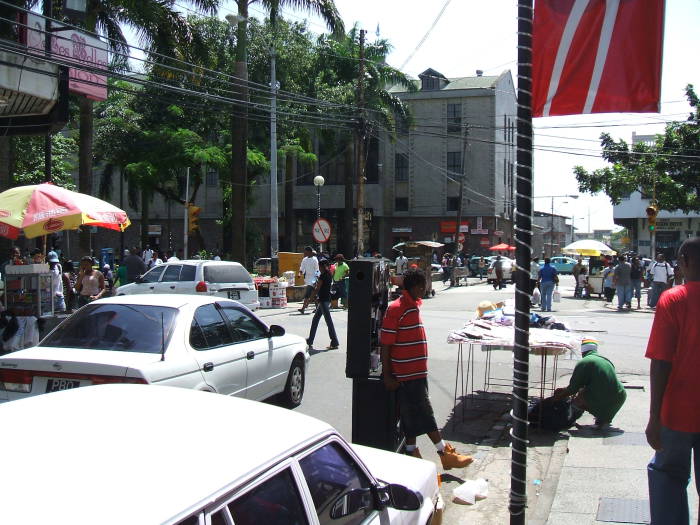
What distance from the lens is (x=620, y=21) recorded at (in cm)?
437

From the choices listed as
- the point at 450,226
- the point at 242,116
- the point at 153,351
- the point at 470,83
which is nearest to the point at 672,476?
the point at 153,351

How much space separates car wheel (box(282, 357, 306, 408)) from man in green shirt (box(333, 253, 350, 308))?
999cm

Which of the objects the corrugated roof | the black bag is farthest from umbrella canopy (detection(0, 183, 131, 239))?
the corrugated roof

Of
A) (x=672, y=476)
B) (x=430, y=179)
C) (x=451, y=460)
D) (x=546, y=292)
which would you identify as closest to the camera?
(x=672, y=476)

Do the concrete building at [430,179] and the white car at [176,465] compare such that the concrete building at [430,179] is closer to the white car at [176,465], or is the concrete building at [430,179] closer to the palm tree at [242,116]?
the palm tree at [242,116]

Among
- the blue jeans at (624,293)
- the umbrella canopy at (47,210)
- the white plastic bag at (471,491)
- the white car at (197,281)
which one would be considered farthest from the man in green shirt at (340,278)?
the white plastic bag at (471,491)

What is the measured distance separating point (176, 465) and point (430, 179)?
52473 mm

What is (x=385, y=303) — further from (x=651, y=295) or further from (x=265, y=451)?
(x=651, y=295)

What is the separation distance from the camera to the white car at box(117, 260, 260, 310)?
17.0 metres

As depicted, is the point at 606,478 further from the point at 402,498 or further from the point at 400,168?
the point at 400,168

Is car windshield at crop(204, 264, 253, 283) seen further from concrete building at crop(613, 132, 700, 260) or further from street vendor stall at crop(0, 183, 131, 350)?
concrete building at crop(613, 132, 700, 260)

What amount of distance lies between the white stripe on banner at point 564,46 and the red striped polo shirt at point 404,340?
2124mm

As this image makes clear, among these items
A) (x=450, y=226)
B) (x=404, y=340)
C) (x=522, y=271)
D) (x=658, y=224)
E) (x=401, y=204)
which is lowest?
(x=404, y=340)

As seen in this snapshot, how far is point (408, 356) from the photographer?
5906 millimetres
